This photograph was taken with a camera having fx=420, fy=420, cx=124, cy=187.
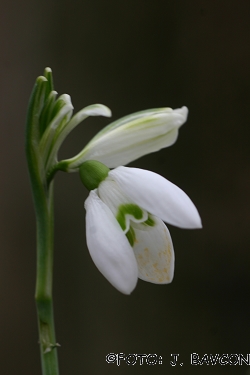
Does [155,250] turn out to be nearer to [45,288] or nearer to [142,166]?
[45,288]

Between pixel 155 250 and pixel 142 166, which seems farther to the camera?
pixel 142 166

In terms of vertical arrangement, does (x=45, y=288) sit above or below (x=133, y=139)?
below

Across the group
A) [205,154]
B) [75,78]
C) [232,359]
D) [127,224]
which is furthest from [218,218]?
[127,224]

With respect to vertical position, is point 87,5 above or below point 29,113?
above

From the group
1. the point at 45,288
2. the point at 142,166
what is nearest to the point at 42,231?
the point at 45,288

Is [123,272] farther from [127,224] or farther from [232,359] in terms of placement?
[232,359]

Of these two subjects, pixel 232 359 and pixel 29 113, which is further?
pixel 232 359
